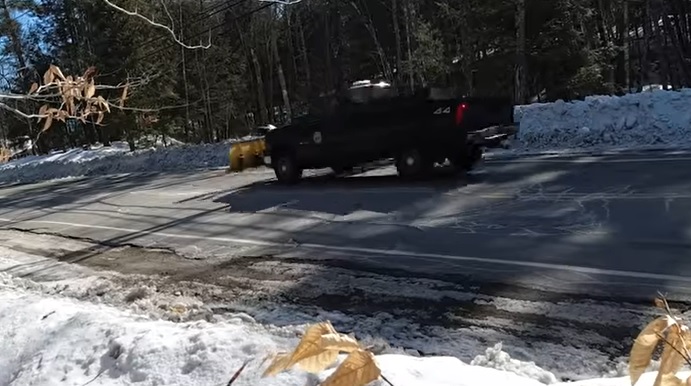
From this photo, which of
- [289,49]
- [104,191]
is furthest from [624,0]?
[104,191]

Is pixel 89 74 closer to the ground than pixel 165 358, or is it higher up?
higher up

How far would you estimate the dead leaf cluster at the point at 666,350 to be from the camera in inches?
59.3

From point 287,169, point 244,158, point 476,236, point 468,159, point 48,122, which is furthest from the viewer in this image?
point 244,158

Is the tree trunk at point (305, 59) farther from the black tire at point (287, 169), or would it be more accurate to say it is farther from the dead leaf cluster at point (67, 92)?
the dead leaf cluster at point (67, 92)

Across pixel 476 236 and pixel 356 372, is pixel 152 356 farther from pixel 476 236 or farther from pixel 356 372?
pixel 476 236

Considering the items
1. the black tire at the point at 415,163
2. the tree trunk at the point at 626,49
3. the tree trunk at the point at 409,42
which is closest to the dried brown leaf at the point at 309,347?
the black tire at the point at 415,163

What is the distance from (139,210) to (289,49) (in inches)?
1298

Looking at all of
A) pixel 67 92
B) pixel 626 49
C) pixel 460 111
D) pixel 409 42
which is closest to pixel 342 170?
pixel 460 111

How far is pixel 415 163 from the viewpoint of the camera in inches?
514

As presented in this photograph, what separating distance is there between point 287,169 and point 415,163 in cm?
394

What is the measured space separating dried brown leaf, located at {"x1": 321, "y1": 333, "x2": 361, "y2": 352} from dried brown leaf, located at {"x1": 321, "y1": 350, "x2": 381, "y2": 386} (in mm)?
25

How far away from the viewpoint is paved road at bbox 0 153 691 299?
6379 mm

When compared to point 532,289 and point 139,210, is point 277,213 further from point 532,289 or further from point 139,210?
point 532,289

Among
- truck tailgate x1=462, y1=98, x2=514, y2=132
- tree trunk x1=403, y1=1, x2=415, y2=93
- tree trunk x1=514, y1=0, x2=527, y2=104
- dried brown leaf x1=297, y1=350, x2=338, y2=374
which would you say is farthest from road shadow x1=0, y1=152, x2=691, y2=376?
tree trunk x1=403, y1=1, x2=415, y2=93
